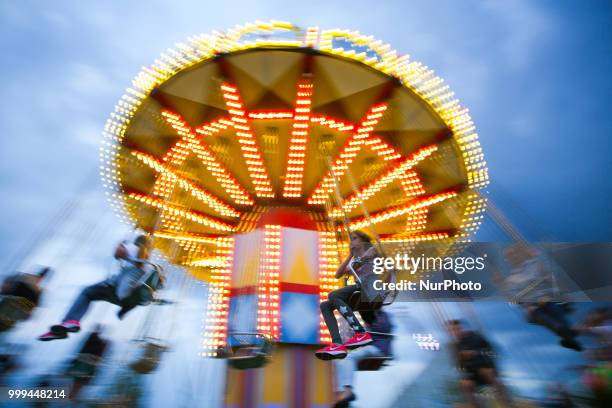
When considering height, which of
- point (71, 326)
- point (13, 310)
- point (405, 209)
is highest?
point (405, 209)

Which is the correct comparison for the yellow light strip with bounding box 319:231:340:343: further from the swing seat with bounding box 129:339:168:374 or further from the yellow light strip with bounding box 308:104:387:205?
the swing seat with bounding box 129:339:168:374

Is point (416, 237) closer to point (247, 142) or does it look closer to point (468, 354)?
point (247, 142)

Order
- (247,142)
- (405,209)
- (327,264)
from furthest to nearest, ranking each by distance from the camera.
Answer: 1. (405,209)
2. (327,264)
3. (247,142)

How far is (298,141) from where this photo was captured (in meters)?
11.7

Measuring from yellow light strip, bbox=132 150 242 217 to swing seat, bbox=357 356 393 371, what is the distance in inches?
254

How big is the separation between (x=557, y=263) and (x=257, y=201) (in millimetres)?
7596

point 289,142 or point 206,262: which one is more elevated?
point 289,142

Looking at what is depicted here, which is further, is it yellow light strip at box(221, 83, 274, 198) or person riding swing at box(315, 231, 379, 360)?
yellow light strip at box(221, 83, 274, 198)

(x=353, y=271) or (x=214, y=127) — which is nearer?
(x=353, y=271)

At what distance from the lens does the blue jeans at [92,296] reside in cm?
863

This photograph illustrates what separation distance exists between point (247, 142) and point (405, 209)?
4.77 m

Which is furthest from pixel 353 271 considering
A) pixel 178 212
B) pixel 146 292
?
pixel 178 212

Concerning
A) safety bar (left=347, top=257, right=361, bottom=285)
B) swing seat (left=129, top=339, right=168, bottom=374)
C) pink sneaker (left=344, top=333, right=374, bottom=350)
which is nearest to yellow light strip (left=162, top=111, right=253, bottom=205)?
swing seat (left=129, top=339, right=168, bottom=374)

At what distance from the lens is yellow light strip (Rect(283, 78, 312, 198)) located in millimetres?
10703
